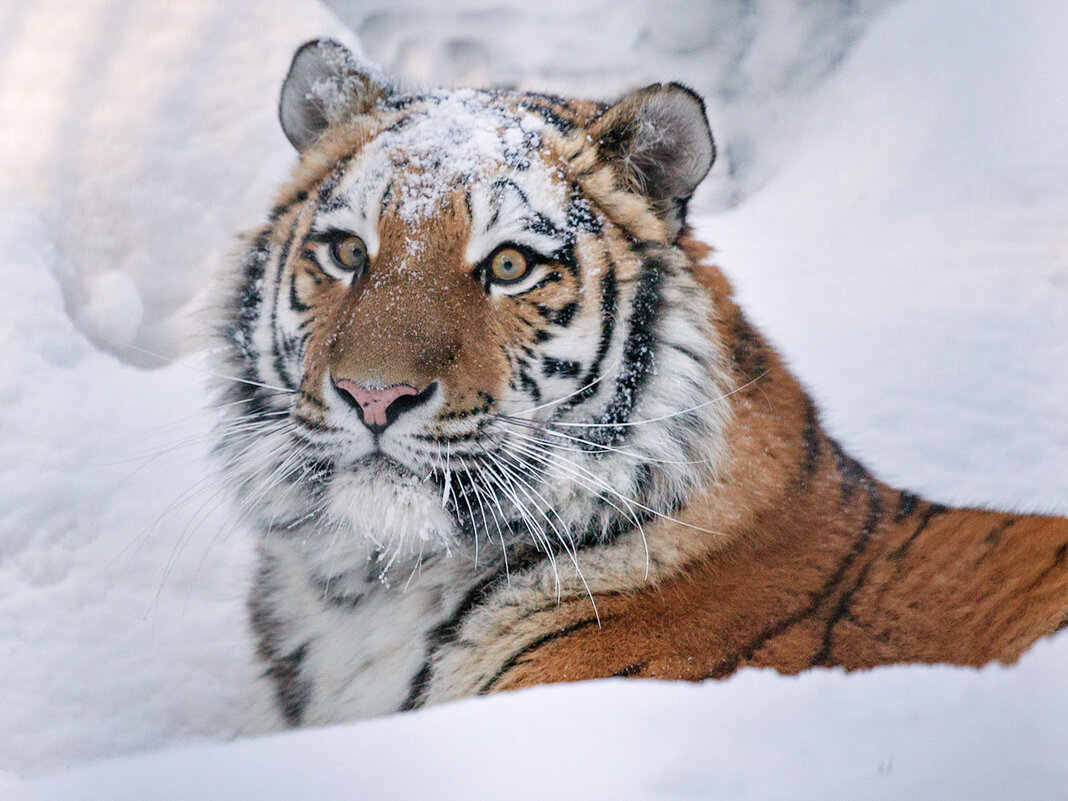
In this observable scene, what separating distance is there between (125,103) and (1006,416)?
100 centimetres

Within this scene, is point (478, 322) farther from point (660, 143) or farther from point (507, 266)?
point (660, 143)

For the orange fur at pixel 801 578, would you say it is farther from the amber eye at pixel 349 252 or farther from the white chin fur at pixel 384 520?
the amber eye at pixel 349 252

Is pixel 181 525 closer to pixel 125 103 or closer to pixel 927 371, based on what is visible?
pixel 125 103

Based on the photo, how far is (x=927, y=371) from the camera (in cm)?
85

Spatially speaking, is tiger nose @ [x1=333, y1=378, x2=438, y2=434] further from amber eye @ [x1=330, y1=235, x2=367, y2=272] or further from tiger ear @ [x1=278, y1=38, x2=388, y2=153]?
tiger ear @ [x1=278, y1=38, x2=388, y2=153]

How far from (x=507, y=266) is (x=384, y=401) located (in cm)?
17

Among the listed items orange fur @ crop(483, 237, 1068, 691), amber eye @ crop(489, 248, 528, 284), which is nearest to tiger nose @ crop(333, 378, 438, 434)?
amber eye @ crop(489, 248, 528, 284)

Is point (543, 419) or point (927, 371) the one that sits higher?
point (927, 371)

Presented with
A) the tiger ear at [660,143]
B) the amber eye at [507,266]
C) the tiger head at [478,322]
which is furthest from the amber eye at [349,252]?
the tiger ear at [660,143]

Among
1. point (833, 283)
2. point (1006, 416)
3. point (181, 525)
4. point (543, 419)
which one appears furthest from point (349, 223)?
point (1006, 416)

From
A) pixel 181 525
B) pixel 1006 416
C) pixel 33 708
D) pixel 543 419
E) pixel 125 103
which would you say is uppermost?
pixel 125 103

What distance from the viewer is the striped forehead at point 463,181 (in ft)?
2.45

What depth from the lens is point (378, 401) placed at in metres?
0.67

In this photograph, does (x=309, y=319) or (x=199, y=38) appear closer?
(x=309, y=319)
